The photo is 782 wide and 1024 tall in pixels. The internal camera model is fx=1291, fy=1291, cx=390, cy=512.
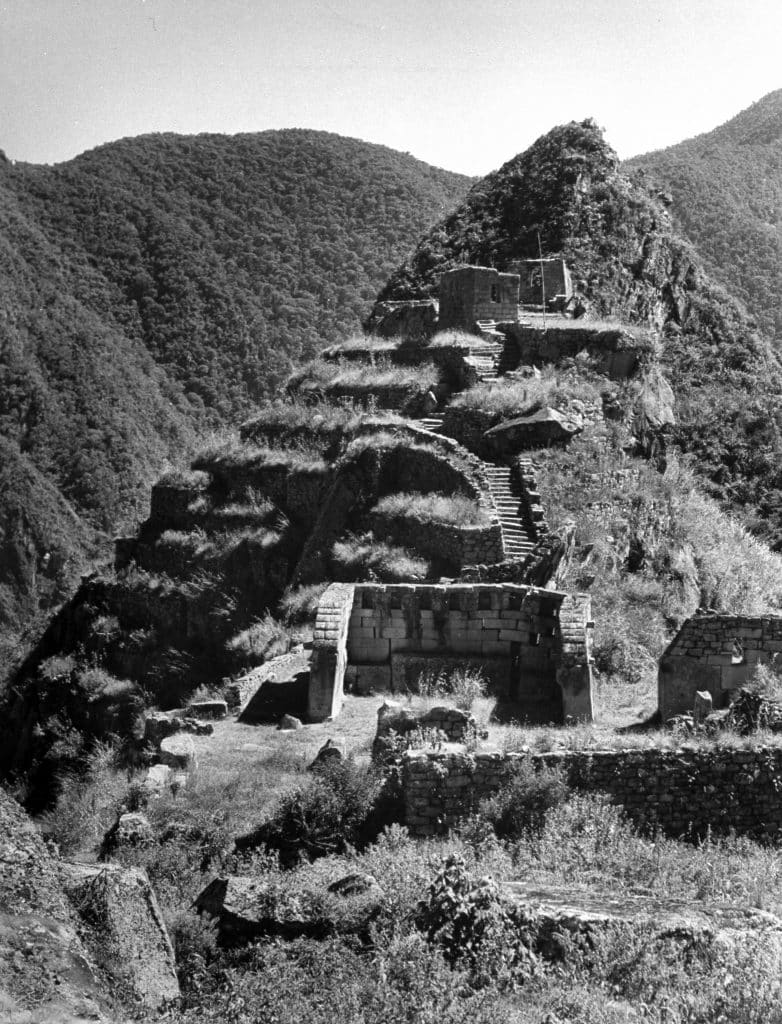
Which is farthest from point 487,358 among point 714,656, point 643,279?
point 714,656

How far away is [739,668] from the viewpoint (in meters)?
11.1

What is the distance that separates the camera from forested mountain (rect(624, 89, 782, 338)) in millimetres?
61019

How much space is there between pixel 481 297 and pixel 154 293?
201 feet

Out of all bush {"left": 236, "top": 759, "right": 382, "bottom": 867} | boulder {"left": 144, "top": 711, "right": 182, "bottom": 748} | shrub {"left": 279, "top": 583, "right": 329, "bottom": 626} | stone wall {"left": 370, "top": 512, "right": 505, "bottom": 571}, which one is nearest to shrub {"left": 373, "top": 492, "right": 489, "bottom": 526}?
stone wall {"left": 370, "top": 512, "right": 505, "bottom": 571}

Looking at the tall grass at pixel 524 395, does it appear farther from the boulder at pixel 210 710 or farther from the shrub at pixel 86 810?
the shrub at pixel 86 810

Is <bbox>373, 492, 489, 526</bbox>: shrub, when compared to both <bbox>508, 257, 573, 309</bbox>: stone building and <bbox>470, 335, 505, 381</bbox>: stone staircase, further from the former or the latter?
<bbox>508, 257, 573, 309</bbox>: stone building

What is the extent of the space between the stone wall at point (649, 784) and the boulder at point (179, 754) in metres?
2.93

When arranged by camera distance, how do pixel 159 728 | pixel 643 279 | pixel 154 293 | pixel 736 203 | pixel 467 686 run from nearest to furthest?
pixel 467 686
pixel 159 728
pixel 643 279
pixel 736 203
pixel 154 293

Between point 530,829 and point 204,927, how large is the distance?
224cm

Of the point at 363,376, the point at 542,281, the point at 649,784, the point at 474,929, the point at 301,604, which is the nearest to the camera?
the point at 474,929

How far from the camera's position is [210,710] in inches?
498

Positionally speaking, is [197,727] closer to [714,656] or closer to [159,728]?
[159,728]

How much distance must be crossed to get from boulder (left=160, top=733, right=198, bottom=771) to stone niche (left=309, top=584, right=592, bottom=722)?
1694mm

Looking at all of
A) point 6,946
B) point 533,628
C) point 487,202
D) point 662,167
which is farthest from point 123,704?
point 662,167
